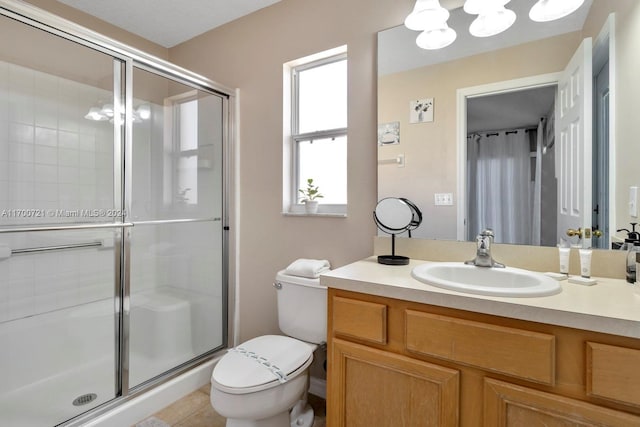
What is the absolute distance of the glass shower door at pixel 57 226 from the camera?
63.2 inches

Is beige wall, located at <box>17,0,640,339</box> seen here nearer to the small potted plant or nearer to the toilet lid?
the small potted plant

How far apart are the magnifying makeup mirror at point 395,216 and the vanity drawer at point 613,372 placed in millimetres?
789

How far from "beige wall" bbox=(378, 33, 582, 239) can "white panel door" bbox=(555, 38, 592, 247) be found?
0.15 meters

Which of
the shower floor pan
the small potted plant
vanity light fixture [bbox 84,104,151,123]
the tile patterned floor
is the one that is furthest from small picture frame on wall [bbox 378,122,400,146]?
the shower floor pan

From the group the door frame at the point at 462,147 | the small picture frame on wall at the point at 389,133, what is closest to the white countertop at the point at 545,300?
the door frame at the point at 462,147

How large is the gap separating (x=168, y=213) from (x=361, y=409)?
63.2 inches

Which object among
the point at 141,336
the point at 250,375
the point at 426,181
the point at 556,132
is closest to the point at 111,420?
the point at 141,336

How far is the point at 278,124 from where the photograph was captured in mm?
2078

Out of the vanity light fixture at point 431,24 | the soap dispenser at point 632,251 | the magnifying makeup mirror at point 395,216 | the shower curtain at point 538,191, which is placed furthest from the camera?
the magnifying makeup mirror at point 395,216

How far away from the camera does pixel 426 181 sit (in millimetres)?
1586

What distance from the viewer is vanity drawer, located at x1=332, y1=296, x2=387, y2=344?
3.70 ft

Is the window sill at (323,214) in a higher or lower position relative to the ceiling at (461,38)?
lower

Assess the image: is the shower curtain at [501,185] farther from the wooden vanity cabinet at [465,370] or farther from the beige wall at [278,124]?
the wooden vanity cabinet at [465,370]

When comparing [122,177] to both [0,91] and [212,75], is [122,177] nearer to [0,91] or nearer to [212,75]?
[0,91]
